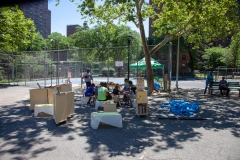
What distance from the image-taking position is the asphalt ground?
5.30m

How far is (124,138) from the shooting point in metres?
6.46

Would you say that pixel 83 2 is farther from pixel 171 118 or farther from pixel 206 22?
pixel 171 118

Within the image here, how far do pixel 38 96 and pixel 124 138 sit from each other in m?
5.46

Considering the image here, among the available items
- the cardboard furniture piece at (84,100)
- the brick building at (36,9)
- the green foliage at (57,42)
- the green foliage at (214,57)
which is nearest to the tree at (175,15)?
the brick building at (36,9)

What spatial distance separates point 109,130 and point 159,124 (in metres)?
1.89

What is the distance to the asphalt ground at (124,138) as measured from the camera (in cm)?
530

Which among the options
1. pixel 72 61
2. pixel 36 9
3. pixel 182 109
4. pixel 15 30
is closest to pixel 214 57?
pixel 72 61

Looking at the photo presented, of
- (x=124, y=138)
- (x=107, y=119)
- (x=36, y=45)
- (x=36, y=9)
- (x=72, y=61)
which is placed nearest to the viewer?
(x=124, y=138)

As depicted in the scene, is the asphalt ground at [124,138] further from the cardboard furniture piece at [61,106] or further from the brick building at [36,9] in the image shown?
the brick building at [36,9]

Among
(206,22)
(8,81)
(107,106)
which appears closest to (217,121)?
(107,106)

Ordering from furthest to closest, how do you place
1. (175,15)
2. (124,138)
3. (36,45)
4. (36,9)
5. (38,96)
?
(36,45), (175,15), (38,96), (36,9), (124,138)

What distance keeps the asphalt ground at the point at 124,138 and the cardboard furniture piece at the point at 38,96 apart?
86 cm

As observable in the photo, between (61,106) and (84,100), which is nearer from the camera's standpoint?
(61,106)

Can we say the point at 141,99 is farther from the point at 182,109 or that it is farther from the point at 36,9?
the point at 36,9
